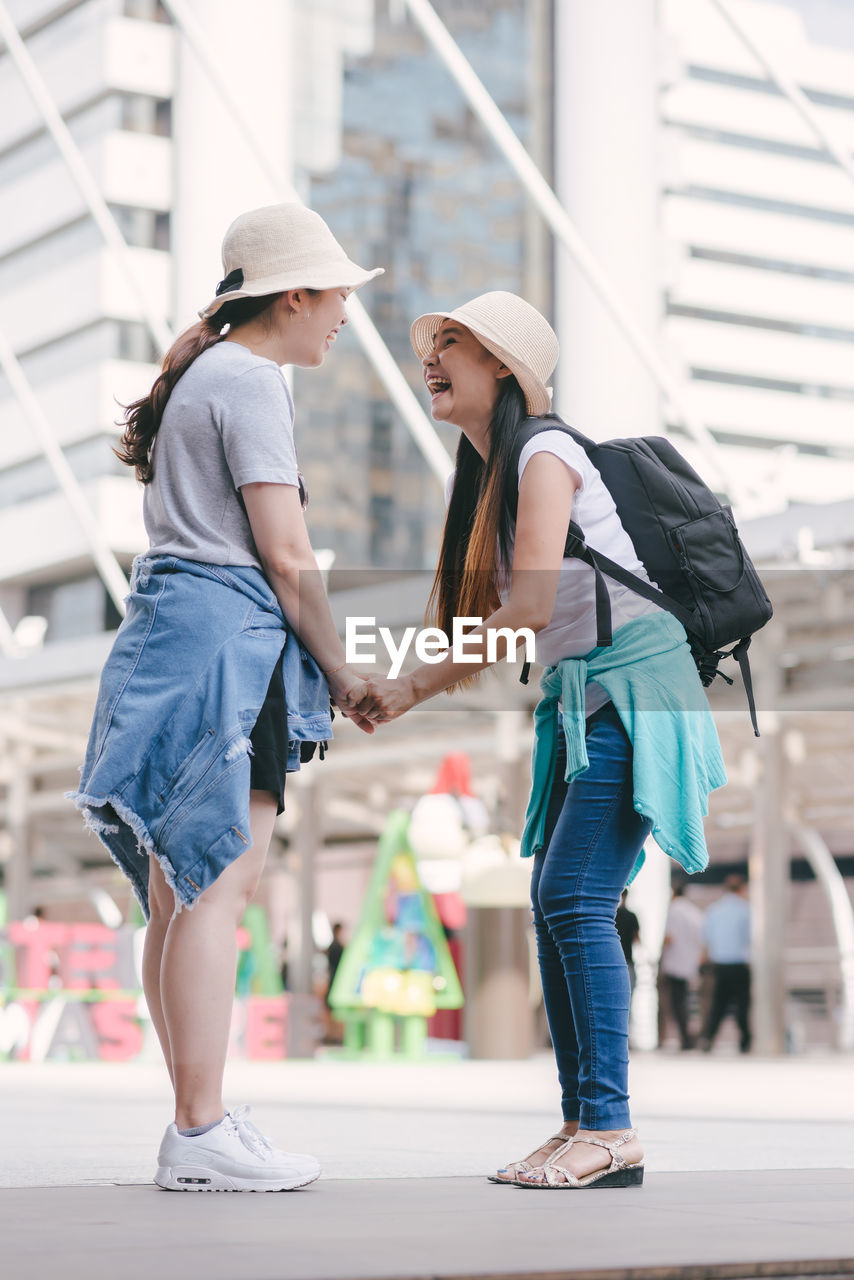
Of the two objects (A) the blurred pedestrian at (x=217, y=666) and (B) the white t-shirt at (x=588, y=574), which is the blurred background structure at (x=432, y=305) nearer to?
(B) the white t-shirt at (x=588, y=574)

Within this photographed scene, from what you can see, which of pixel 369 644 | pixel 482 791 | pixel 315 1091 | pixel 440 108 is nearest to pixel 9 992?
pixel 315 1091

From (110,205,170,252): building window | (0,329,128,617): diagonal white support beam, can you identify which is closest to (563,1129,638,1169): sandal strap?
(0,329,128,617): diagonal white support beam

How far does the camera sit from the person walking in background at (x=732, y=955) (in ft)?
48.8

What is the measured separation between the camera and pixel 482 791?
21.6 metres

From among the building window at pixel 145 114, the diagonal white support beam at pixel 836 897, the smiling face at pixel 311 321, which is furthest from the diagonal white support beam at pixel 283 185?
the building window at pixel 145 114

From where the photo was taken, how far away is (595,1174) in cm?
296

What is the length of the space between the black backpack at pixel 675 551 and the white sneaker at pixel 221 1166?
0.97 m

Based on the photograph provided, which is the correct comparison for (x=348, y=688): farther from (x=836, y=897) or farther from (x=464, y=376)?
(x=836, y=897)

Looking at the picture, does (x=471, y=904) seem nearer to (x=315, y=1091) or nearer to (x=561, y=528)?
(x=315, y=1091)

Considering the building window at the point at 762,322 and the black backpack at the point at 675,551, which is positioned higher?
the building window at the point at 762,322

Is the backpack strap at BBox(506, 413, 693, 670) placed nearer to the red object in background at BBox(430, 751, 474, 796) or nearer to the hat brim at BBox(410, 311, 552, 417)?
the hat brim at BBox(410, 311, 552, 417)

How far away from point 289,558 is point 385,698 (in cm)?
28

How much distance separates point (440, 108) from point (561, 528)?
45.1 m

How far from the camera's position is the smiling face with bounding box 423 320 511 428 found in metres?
3.34
